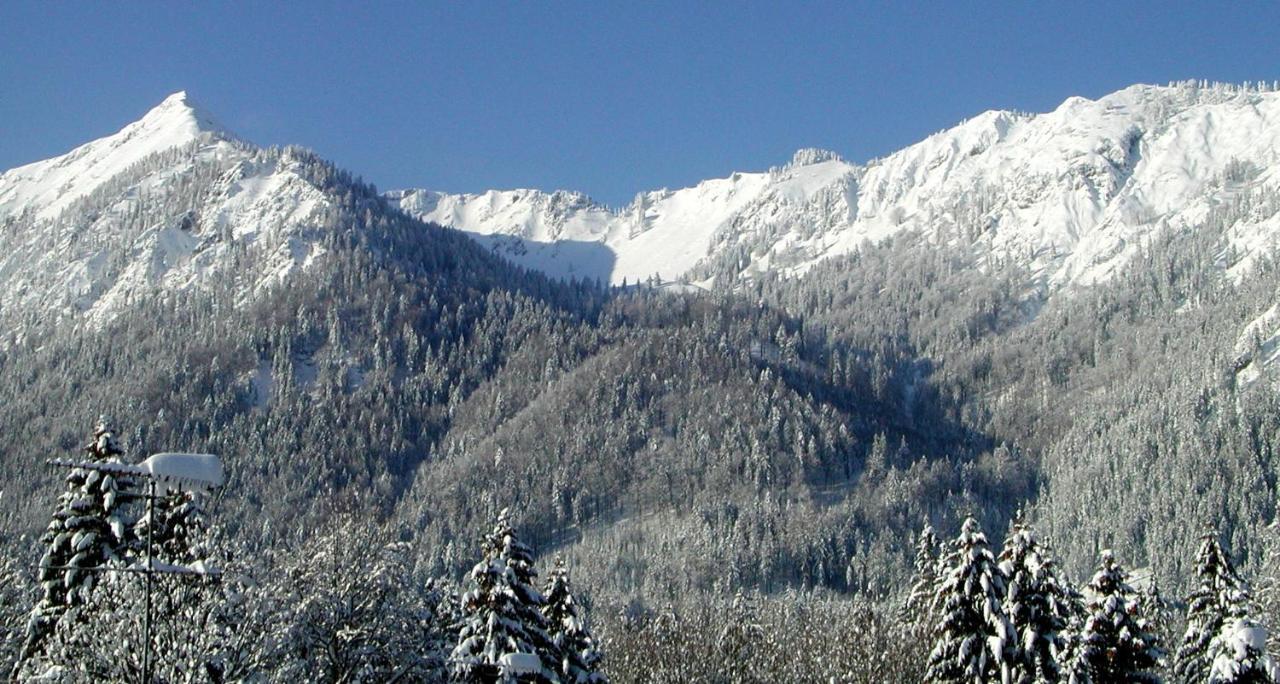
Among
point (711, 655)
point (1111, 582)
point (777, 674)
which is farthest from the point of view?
point (711, 655)

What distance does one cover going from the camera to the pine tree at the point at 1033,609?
43250 millimetres

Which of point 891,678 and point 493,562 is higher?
point 493,562

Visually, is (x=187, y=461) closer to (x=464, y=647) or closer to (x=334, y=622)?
(x=334, y=622)

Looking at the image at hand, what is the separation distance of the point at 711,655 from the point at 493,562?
193ft

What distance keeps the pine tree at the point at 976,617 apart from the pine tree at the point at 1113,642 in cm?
292

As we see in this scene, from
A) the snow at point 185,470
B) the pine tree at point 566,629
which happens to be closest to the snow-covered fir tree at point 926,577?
the pine tree at point 566,629

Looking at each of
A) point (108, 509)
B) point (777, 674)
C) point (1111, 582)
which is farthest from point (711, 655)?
point (108, 509)

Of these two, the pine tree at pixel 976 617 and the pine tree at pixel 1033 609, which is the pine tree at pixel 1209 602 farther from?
the pine tree at pixel 976 617

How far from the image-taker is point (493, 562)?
41.4 metres

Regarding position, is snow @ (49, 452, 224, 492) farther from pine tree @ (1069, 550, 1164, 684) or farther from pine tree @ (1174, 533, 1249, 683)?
pine tree @ (1174, 533, 1249, 683)

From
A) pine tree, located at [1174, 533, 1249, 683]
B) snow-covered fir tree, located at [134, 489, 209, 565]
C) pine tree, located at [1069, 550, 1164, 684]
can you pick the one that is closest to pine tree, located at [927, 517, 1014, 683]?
pine tree, located at [1069, 550, 1164, 684]

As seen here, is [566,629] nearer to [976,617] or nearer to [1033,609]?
[976,617]

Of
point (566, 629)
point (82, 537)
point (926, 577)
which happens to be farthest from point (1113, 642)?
point (82, 537)

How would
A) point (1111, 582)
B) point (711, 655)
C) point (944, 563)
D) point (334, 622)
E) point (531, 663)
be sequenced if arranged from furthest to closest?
point (711, 655) → point (944, 563) → point (1111, 582) → point (531, 663) → point (334, 622)
